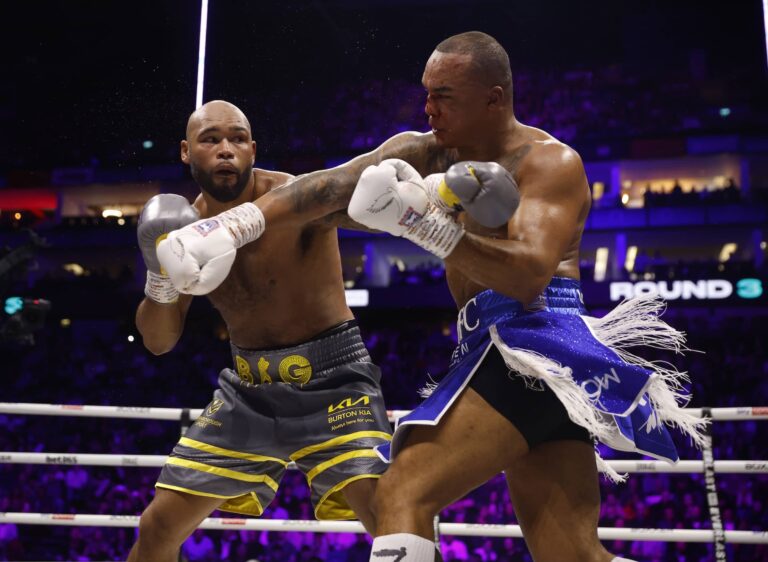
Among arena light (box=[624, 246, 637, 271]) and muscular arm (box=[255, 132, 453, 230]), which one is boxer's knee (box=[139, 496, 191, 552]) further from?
arena light (box=[624, 246, 637, 271])

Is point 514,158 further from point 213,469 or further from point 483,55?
point 213,469

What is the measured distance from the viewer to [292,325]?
2361mm

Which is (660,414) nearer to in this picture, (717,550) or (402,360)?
(717,550)

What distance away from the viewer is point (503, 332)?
1.69 metres

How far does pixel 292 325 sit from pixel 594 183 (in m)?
12.3

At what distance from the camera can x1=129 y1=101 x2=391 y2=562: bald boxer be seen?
2.19 meters

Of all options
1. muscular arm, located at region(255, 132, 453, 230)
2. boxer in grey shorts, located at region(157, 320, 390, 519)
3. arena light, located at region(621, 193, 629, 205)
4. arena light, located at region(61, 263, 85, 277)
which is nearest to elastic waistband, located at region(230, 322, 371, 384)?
boxer in grey shorts, located at region(157, 320, 390, 519)

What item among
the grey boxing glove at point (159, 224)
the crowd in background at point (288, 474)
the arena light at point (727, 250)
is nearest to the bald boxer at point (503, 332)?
the grey boxing glove at point (159, 224)

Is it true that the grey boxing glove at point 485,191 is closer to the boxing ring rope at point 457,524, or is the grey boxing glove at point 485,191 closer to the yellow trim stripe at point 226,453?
the yellow trim stripe at point 226,453

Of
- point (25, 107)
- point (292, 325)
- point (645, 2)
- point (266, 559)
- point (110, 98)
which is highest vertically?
point (645, 2)

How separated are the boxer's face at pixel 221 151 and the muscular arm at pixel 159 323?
1.18 ft

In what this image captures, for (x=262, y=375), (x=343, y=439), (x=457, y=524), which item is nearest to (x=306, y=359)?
(x=262, y=375)

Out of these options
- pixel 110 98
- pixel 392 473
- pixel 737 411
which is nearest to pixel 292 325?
pixel 392 473

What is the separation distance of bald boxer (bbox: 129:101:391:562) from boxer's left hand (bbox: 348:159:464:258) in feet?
2.03
